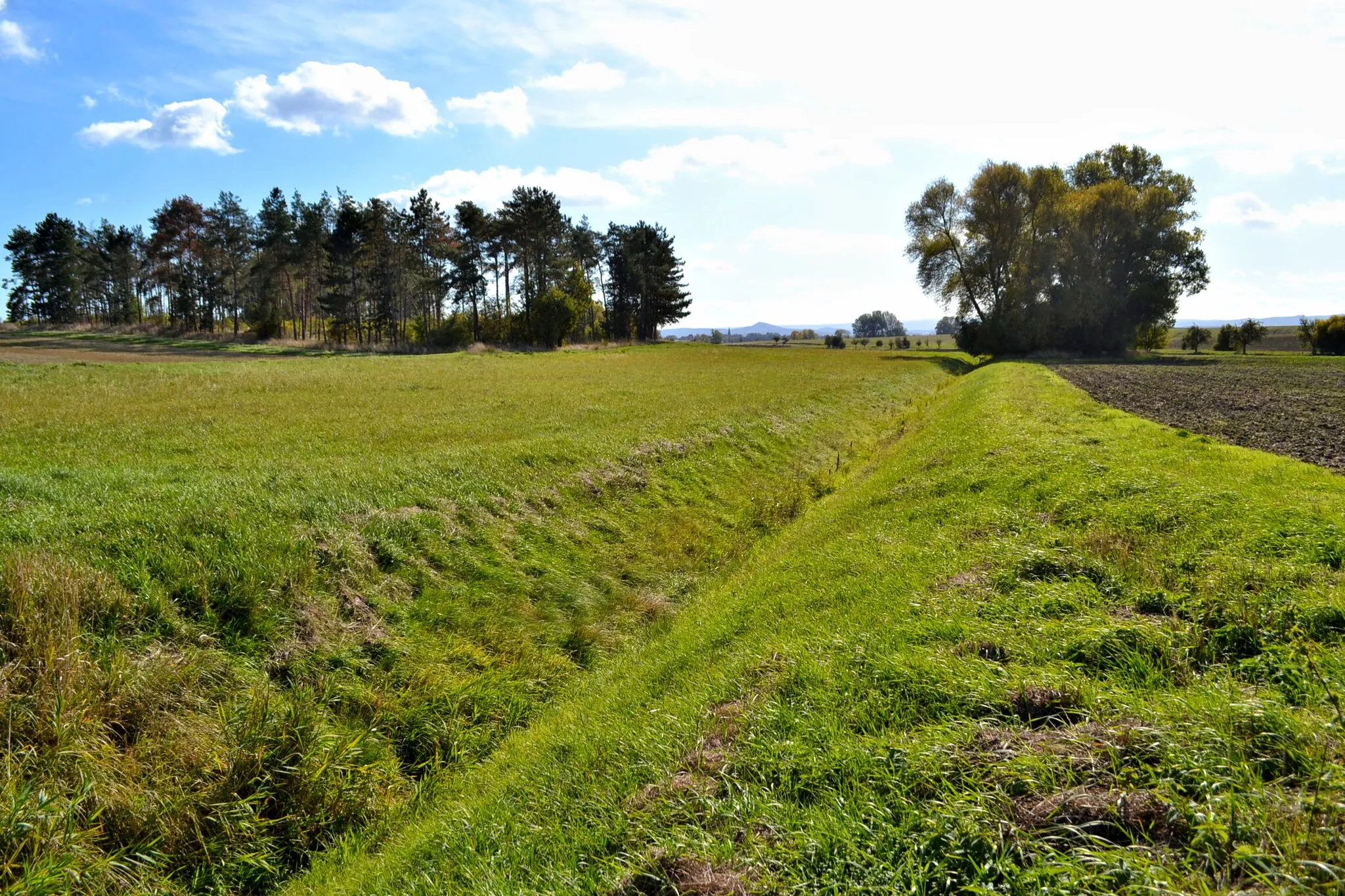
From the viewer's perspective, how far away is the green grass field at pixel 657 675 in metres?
3.58

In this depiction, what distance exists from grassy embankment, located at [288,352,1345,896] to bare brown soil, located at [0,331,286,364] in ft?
133

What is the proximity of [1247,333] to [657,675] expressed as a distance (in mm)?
101892

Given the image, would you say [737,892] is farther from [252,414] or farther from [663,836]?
[252,414]

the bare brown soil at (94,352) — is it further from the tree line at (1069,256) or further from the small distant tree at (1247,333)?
the small distant tree at (1247,333)

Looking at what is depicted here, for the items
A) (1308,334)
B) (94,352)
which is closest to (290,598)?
(94,352)

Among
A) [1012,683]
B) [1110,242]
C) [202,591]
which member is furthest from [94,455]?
[1110,242]

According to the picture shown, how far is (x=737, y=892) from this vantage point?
11.4ft

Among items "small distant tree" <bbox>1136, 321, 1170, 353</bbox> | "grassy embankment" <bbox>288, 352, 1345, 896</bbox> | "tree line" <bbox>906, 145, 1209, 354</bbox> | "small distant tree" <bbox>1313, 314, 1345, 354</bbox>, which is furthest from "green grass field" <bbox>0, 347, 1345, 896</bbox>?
"small distant tree" <bbox>1313, 314, 1345, 354</bbox>

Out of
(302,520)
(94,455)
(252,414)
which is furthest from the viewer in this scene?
(252,414)

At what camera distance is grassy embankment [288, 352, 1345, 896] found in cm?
326

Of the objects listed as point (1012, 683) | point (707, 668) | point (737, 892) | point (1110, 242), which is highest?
point (1110, 242)

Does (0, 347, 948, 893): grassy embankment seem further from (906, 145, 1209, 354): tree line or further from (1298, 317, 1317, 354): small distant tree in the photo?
(1298, 317, 1317, 354): small distant tree

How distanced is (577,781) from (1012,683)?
12.1 feet

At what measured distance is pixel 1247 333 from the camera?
77.6 m
